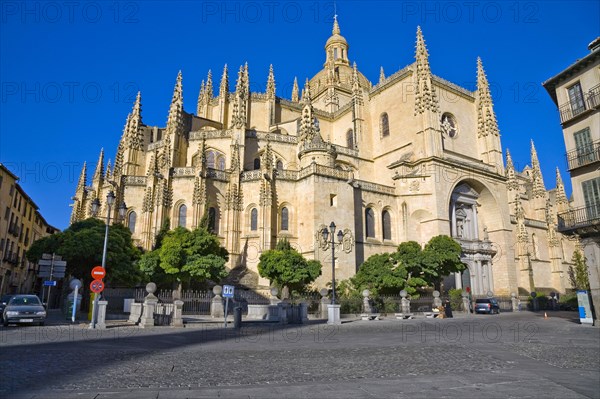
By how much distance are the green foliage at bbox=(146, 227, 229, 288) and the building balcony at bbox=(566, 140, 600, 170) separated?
19157 millimetres

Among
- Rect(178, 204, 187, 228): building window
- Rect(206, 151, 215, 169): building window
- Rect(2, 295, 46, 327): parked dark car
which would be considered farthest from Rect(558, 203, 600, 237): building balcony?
Rect(206, 151, 215, 169): building window

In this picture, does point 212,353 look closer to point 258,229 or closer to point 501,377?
point 501,377

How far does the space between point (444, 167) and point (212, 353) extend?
30674 mm

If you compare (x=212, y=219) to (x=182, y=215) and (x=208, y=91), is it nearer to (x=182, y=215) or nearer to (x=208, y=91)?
(x=182, y=215)

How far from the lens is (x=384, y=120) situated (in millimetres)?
40438

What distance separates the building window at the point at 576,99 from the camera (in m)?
19.2

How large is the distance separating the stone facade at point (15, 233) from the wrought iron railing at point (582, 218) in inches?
1407

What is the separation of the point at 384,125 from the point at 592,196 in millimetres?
23645

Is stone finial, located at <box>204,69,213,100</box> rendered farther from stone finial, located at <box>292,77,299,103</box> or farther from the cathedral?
stone finial, located at <box>292,77,299,103</box>

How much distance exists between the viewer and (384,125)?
40.4 meters

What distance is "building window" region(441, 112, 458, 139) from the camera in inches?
1531

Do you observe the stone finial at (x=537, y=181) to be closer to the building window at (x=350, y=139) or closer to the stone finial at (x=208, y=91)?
the building window at (x=350, y=139)

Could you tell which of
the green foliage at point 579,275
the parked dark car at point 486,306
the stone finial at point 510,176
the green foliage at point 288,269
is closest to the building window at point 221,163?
the green foliage at point 288,269

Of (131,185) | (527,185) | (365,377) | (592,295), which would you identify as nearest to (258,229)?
(131,185)
